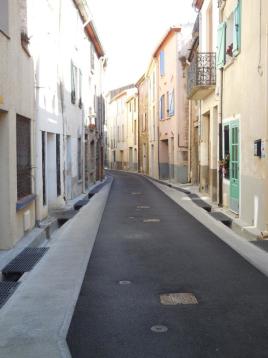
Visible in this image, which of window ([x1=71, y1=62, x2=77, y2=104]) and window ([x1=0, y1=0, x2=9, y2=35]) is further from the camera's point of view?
window ([x1=71, y1=62, x2=77, y2=104])

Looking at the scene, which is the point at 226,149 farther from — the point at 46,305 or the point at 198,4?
the point at 46,305

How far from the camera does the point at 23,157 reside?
1052cm

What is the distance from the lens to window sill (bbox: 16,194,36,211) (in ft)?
31.2

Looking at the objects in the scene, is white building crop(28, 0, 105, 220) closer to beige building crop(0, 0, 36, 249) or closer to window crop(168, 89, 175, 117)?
beige building crop(0, 0, 36, 249)

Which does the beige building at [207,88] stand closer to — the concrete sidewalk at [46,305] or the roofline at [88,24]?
the roofline at [88,24]

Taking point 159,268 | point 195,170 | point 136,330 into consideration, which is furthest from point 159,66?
point 136,330

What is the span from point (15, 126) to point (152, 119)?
28973mm

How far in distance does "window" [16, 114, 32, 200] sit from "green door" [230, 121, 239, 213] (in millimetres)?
5357

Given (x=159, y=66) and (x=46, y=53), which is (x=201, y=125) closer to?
(x=46, y=53)

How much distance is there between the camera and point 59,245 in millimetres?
9711

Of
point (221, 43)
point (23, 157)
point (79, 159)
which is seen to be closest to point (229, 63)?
point (221, 43)

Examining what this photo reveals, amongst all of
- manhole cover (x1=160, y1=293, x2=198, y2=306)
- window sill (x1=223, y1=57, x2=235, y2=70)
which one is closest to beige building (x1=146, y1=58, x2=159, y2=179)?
window sill (x1=223, y1=57, x2=235, y2=70)

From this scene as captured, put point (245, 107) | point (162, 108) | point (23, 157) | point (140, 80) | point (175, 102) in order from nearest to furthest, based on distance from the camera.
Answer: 1. point (23, 157)
2. point (245, 107)
3. point (175, 102)
4. point (162, 108)
5. point (140, 80)

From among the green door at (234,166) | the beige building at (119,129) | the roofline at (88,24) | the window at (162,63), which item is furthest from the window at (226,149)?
the beige building at (119,129)
